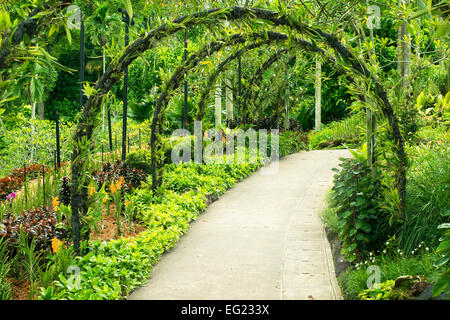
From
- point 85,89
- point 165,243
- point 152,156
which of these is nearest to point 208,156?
point 152,156

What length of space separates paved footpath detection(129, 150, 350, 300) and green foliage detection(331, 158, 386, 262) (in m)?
0.44

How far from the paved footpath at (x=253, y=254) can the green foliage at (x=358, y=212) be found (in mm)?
435

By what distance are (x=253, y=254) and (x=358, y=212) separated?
1.42m

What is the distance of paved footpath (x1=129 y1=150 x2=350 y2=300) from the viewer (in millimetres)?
4578

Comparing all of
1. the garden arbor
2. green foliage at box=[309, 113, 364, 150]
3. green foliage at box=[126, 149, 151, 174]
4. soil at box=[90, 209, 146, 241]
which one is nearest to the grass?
the garden arbor

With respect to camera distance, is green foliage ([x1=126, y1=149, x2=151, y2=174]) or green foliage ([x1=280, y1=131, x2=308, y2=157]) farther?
green foliage ([x1=280, y1=131, x2=308, y2=157])

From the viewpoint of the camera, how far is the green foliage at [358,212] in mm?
4781

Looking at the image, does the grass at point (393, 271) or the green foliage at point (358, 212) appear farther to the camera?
the green foliage at point (358, 212)

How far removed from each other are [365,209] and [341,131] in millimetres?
11914

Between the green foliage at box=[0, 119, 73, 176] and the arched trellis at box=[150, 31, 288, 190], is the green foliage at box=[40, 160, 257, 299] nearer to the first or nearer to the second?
the arched trellis at box=[150, 31, 288, 190]

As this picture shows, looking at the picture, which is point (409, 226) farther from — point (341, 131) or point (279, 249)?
point (341, 131)

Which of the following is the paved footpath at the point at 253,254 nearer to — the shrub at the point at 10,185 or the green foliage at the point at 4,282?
the green foliage at the point at 4,282

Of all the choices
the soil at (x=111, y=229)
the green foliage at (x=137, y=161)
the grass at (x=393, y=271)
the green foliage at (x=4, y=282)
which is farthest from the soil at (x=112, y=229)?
the grass at (x=393, y=271)

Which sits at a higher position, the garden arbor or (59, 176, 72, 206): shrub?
the garden arbor
